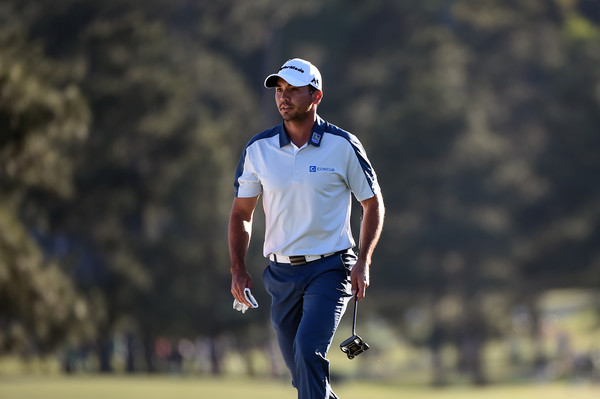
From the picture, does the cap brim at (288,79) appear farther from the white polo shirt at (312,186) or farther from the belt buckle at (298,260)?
the belt buckle at (298,260)

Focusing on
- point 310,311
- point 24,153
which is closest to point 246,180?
point 310,311

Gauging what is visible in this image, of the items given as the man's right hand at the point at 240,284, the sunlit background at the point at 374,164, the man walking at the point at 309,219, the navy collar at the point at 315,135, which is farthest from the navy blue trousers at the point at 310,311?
the sunlit background at the point at 374,164

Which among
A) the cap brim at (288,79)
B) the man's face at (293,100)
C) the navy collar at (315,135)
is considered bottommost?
the navy collar at (315,135)

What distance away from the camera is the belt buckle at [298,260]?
22.8ft

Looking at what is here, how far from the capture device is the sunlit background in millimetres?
43062

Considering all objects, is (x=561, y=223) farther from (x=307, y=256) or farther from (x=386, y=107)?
(x=307, y=256)

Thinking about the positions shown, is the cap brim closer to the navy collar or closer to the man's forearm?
the navy collar

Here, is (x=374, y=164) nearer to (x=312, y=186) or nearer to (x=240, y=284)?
(x=240, y=284)

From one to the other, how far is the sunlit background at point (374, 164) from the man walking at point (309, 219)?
27854 mm

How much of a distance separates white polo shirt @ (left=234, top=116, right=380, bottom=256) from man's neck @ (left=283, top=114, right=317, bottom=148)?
0.03 meters

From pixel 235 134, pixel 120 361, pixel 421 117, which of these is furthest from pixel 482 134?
pixel 120 361

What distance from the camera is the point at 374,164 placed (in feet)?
151

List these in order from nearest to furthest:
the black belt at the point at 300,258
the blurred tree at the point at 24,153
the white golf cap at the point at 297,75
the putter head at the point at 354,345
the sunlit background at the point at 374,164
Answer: the putter head at the point at 354,345 < the white golf cap at the point at 297,75 < the black belt at the point at 300,258 < the blurred tree at the point at 24,153 < the sunlit background at the point at 374,164

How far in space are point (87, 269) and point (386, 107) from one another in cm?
1416
